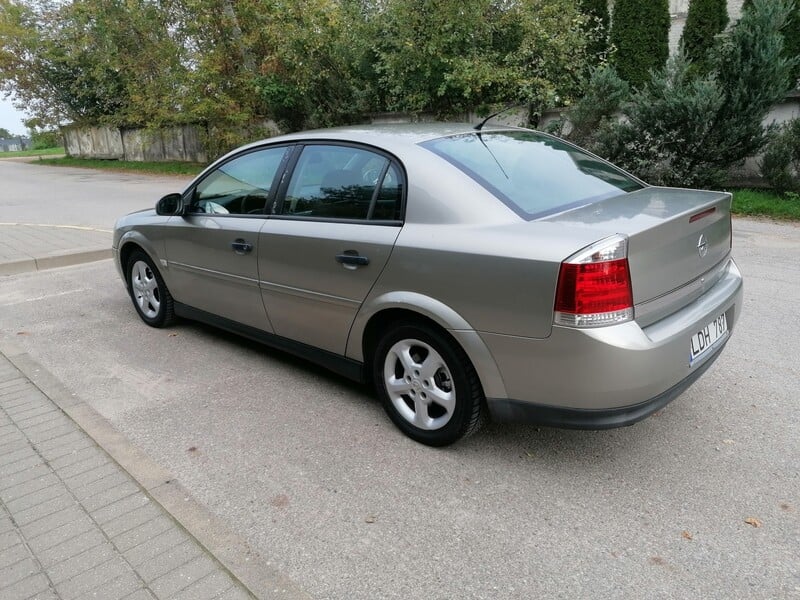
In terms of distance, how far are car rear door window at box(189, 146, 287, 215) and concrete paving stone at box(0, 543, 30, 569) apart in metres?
2.30

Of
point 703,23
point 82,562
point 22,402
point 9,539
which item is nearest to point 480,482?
point 82,562

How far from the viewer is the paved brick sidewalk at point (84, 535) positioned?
7.66 ft

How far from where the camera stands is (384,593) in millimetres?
2291

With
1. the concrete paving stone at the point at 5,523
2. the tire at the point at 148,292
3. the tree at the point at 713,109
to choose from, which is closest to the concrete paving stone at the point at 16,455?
the concrete paving stone at the point at 5,523

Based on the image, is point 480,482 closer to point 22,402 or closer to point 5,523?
point 5,523

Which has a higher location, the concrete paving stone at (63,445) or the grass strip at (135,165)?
the grass strip at (135,165)

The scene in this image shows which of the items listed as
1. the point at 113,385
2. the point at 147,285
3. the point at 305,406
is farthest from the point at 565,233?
the point at 147,285

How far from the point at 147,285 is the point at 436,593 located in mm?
4046

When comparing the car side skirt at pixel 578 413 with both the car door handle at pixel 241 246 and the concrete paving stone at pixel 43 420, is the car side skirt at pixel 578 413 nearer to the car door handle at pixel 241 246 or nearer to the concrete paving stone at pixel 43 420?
the car door handle at pixel 241 246

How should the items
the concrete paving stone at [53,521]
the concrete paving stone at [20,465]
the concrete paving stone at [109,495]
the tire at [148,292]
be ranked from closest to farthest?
the concrete paving stone at [53,521], the concrete paving stone at [109,495], the concrete paving stone at [20,465], the tire at [148,292]

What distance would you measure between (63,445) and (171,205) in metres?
2.05

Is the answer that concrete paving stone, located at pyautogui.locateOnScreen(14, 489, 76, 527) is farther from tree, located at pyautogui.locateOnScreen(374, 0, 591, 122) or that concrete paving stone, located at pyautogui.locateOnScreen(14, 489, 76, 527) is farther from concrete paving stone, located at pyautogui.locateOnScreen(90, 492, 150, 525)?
tree, located at pyautogui.locateOnScreen(374, 0, 591, 122)

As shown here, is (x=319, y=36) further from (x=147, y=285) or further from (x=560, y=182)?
(x=560, y=182)

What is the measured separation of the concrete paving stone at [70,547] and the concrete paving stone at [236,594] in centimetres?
68
